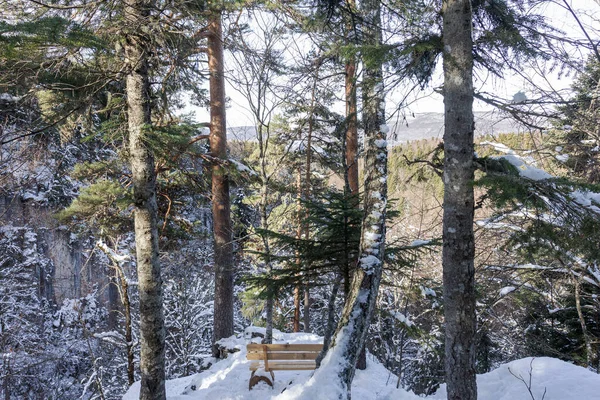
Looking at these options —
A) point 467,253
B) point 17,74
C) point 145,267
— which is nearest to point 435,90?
point 467,253

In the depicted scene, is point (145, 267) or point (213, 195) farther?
point (213, 195)

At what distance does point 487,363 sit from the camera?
12.9 metres

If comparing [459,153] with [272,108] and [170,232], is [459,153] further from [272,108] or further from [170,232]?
[170,232]

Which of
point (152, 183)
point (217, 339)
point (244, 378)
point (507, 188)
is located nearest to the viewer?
point (507, 188)

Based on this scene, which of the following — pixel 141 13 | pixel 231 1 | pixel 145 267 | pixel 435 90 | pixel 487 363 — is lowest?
pixel 487 363

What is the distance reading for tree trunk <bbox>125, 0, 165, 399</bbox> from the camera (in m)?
4.82

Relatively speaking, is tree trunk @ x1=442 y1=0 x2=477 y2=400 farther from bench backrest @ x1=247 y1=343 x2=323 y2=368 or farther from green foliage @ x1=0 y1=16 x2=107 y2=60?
green foliage @ x1=0 y1=16 x2=107 y2=60

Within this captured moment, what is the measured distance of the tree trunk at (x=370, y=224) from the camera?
13.6 ft

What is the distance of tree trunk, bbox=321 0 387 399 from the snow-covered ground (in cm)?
57

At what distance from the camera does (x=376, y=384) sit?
7.15m

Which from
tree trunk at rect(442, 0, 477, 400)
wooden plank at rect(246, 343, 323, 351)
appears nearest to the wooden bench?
wooden plank at rect(246, 343, 323, 351)

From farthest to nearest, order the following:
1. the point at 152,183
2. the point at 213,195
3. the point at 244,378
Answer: the point at 213,195, the point at 244,378, the point at 152,183

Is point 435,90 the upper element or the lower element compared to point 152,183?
upper

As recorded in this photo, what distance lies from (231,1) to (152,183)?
9.67 feet
